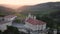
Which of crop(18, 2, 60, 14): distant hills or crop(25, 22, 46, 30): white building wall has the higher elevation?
crop(18, 2, 60, 14): distant hills

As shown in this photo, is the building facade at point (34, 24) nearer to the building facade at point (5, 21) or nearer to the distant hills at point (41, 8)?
the distant hills at point (41, 8)

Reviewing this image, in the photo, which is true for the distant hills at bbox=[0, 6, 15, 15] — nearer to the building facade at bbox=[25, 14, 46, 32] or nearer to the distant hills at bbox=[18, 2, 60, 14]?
the distant hills at bbox=[18, 2, 60, 14]

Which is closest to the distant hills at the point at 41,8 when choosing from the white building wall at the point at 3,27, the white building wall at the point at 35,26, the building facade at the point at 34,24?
the building facade at the point at 34,24

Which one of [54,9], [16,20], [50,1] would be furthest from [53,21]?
[16,20]

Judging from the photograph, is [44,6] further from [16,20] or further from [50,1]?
[16,20]

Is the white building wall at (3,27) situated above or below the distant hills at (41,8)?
below

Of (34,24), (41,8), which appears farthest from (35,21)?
(41,8)

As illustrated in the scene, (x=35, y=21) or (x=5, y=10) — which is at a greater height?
(x=5, y=10)

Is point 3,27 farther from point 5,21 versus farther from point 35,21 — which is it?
point 35,21

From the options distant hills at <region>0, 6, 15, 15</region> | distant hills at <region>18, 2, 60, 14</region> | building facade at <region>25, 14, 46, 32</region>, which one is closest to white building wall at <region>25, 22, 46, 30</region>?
building facade at <region>25, 14, 46, 32</region>

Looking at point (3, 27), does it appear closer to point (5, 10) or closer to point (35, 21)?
point (5, 10)

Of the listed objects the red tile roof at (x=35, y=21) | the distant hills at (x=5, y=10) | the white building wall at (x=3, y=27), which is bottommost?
the white building wall at (x=3, y=27)

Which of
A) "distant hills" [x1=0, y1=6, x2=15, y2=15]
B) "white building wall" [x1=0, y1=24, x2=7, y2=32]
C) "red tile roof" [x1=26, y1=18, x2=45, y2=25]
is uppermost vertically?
"distant hills" [x1=0, y1=6, x2=15, y2=15]

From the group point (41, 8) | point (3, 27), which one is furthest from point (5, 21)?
point (41, 8)
